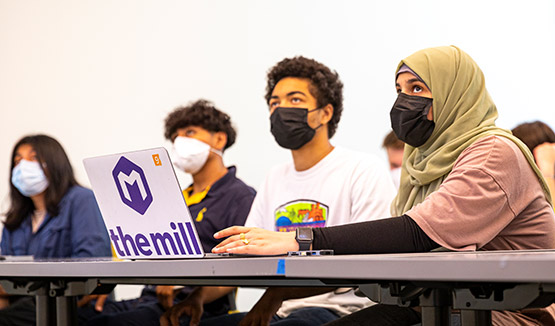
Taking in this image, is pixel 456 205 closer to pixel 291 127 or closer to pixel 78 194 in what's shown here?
pixel 291 127

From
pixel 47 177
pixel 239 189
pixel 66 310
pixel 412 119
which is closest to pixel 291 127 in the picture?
pixel 239 189

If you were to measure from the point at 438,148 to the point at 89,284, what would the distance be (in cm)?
94

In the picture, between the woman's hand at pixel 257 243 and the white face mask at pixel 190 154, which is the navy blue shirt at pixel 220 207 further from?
the woman's hand at pixel 257 243

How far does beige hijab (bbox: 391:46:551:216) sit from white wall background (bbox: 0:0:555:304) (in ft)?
6.21

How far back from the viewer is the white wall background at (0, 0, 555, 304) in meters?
3.90

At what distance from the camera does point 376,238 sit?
1.48 metres

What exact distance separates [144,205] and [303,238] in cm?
33

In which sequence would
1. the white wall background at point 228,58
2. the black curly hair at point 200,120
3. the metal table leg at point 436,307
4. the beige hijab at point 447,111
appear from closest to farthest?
the metal table leg at point 436,307, the beige hijab at point 447,111, the black curly hair at point 200,120, the white wall background at point 228,58

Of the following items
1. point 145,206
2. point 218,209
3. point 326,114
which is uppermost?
point 326,114

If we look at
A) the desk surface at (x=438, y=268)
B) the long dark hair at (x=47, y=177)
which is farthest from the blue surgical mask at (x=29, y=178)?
the desk surface at (x=438, y=268)

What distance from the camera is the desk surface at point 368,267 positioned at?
0.89 m

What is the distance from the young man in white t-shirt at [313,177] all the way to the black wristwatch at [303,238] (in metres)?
0.65

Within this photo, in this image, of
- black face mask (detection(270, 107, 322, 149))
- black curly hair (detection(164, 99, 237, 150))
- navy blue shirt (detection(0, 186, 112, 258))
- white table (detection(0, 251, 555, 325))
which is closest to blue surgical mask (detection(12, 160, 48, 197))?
navy blue shirt (detection(0, 186, 112, 258))

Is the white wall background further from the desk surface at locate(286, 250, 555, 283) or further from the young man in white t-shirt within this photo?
the desk surface at locate(286, 250, 555, 283)
